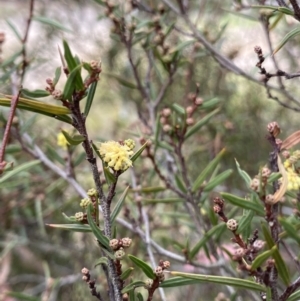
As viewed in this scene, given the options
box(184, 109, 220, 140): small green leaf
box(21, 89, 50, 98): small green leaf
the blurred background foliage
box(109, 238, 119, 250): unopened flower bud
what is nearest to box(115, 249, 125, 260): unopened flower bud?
box(109, 238, 119, 250): unopened flower bud

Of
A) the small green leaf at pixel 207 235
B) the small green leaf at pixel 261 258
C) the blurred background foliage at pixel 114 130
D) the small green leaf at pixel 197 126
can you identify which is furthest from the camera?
the blurred background foliage at pixel 114 130

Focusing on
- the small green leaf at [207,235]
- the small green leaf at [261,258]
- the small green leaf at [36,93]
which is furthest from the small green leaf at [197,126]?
the small green leaf at [261,258]

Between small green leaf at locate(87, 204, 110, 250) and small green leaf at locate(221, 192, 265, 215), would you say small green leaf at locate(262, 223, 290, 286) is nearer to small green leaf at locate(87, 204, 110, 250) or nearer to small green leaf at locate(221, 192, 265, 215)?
small green leaf at locate(221, 192, 265, 215)

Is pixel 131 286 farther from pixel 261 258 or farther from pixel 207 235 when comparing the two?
pixel 207 235

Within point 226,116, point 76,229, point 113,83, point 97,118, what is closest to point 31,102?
point 76,229

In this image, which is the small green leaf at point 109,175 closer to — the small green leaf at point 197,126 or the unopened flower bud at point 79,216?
the unopened flower bud at point 79,216

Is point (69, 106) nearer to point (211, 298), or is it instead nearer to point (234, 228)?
point (234, 228)

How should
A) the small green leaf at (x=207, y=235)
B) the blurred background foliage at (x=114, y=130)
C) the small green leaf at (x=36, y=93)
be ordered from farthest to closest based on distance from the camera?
the blurred background foliage at (x=114, y=130) → the small green leaf at (x=207, y=235) → the small green leaf at (x=36, y=93)
